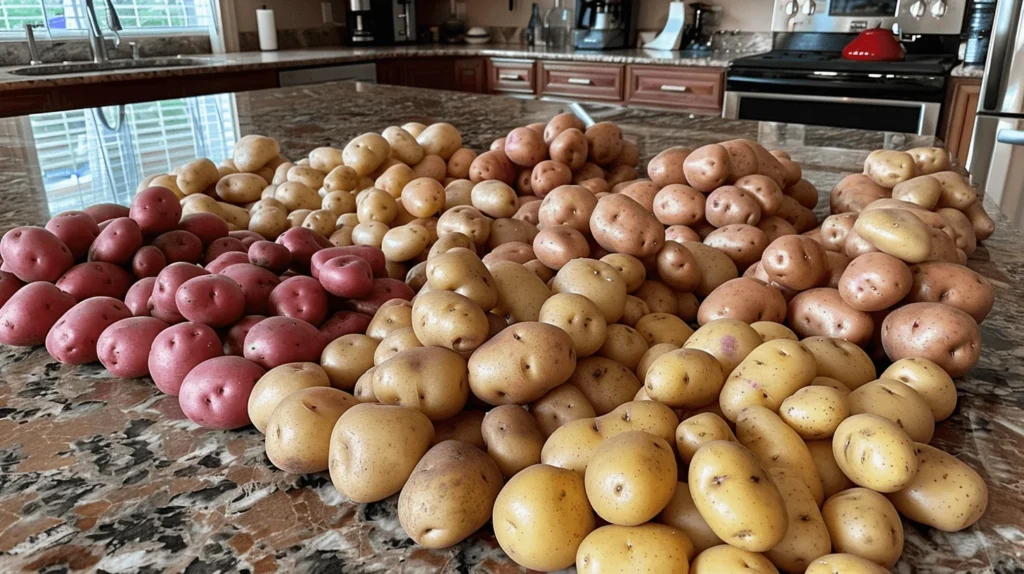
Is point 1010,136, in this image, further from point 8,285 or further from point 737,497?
point 8,285

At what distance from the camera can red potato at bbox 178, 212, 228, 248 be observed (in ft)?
3.66

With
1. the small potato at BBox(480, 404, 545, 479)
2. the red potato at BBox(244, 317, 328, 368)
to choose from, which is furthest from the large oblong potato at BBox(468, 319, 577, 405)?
the red potato at BBox(244, 317, 328, 368)

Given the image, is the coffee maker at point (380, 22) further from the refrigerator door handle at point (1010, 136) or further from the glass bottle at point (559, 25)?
the refrigerator door handle at point (1010, 136)

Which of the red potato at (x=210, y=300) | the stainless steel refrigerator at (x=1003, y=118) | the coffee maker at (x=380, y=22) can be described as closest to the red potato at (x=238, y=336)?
the red potato at (x=210, y=300)

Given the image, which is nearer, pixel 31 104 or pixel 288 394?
pixel 288 394

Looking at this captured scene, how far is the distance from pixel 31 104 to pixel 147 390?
10.8ft

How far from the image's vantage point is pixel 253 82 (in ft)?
13.8

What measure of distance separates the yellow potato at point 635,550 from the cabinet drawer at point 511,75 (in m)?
4.70

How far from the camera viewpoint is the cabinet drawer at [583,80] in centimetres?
459

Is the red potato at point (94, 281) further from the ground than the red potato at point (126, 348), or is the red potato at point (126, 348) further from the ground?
the red potato at point (94, 281)

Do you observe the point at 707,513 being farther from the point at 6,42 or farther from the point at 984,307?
the point at 6,42

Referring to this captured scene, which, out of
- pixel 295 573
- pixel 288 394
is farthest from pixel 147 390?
pixel 295 573

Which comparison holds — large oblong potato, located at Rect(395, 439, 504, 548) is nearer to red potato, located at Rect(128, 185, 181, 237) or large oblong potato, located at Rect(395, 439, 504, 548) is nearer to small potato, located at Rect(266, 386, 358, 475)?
small potato, located at Rect(266, 386, 358, 475)

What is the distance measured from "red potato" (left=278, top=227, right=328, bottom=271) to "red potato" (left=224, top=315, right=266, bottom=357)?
19cm
